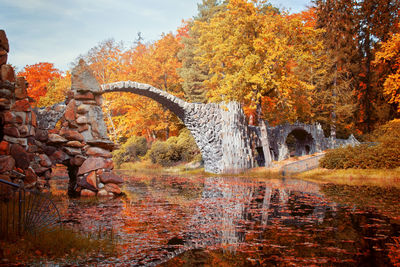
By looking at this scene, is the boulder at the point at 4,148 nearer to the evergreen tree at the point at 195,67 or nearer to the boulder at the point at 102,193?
the boulder at the point at 102,193

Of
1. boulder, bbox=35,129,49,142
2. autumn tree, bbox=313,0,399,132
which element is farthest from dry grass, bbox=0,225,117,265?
autumn tree, bbox=313,0,399,132

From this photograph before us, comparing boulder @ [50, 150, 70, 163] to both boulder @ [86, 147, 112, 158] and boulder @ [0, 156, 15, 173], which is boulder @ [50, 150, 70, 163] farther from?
boulder @ [0, 156, 15, 173]

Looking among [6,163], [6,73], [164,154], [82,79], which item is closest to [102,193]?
[6,163]

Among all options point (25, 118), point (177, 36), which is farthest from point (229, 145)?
point (177, 36)

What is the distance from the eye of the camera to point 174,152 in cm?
2612

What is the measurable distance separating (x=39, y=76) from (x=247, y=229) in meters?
33.3

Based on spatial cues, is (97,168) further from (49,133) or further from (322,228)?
(322,228)

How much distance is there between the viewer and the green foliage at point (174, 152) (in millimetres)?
25797

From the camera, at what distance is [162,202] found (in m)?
8.56

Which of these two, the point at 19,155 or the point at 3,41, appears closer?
the point at 3,41

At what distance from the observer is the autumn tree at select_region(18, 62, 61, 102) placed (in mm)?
31844

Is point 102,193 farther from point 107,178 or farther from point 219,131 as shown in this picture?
point 219,131

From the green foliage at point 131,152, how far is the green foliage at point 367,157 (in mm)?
16325

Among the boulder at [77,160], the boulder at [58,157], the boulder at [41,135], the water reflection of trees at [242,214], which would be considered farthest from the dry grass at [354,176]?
the boulder at [41,135]
